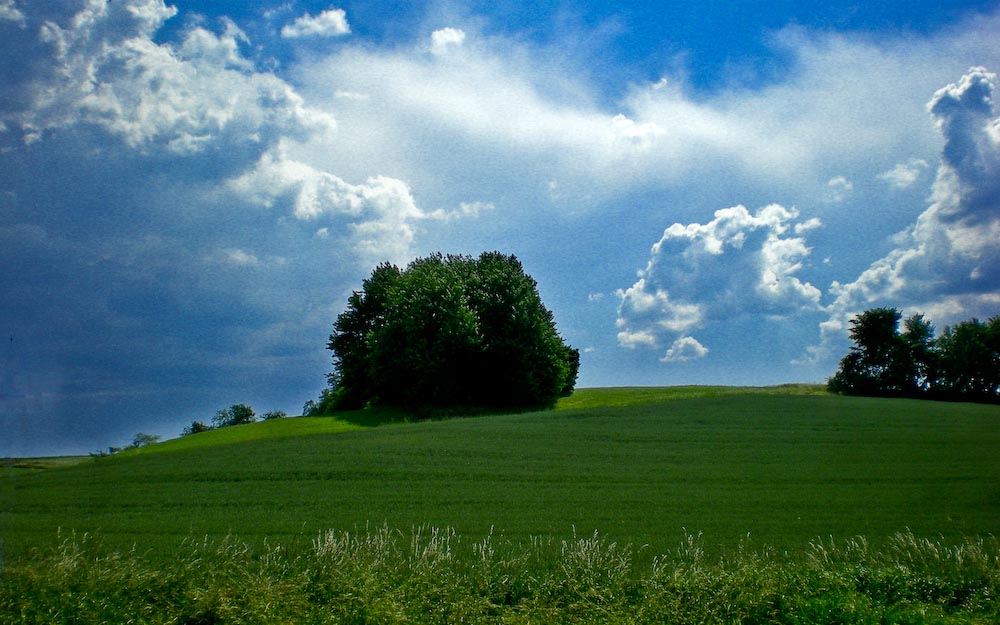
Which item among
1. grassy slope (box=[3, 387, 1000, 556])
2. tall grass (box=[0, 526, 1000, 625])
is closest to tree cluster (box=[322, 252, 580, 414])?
grassy slope (box=[3, 387, 1000, 556])

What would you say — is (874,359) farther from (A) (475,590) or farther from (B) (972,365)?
(A) (475,590)

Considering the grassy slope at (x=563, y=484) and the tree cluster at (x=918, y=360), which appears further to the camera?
the tree cluster at (x=918, y=360)

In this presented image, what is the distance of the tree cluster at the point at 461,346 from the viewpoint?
44719 millimetres

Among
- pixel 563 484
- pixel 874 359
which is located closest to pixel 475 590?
pixel 563 484

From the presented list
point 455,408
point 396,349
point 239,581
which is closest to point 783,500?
point 239,581

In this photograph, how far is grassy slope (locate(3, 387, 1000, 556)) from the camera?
15336 millimetres

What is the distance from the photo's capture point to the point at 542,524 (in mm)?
15305

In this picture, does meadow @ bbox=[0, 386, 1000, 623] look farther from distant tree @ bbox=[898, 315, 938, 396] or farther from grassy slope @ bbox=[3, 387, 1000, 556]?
distant tree @ bbox=[898, 315, 938, 396]

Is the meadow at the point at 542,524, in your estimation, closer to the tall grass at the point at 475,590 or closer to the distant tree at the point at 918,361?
the tall grass at the point at 475,590

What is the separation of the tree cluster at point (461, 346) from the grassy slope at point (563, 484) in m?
12.5

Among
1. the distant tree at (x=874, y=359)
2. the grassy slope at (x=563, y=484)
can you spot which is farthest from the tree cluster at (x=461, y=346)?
the distant tree at (x=874, y=359)

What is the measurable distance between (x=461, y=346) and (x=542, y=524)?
2977 cm

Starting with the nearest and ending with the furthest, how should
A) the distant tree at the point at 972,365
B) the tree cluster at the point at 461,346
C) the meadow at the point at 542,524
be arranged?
1. the meadow at the point at 542,524
2. the tree cluster at the point at 461,346
3. the distant tree at the point at 972,365

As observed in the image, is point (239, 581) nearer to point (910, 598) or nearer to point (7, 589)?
point (7, 589)
